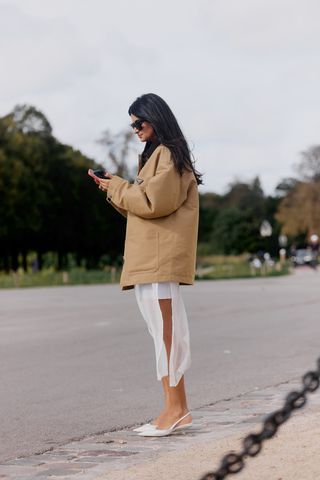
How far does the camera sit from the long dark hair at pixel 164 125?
629cm

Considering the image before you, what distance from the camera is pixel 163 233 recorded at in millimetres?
6230

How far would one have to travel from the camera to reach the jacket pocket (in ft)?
20.4

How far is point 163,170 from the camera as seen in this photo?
6223 millimetres

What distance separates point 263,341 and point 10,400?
610cm

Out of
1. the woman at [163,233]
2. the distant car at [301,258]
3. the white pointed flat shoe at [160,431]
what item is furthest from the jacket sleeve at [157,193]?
the distant car at [301,258]

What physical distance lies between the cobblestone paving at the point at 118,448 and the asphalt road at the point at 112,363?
0.28 m

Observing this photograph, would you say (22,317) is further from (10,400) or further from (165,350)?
(165,350)

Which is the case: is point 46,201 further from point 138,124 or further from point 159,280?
point 159,280

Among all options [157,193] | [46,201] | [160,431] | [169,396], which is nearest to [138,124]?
[157,193]

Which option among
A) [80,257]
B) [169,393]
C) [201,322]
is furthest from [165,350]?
[80,257]

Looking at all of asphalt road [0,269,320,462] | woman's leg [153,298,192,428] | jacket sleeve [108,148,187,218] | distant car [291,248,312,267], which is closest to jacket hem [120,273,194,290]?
woman's leg [153,298,192,428]

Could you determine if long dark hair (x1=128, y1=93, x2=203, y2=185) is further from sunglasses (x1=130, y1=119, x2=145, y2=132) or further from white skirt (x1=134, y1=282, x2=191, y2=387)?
white skirt (x1=134, y1=282, x2=191, y2=387)

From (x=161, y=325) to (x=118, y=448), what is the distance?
0.75 meters

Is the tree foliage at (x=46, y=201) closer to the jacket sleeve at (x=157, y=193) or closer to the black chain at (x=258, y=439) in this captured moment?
the jacket sleeve at (x=157, y=193)
